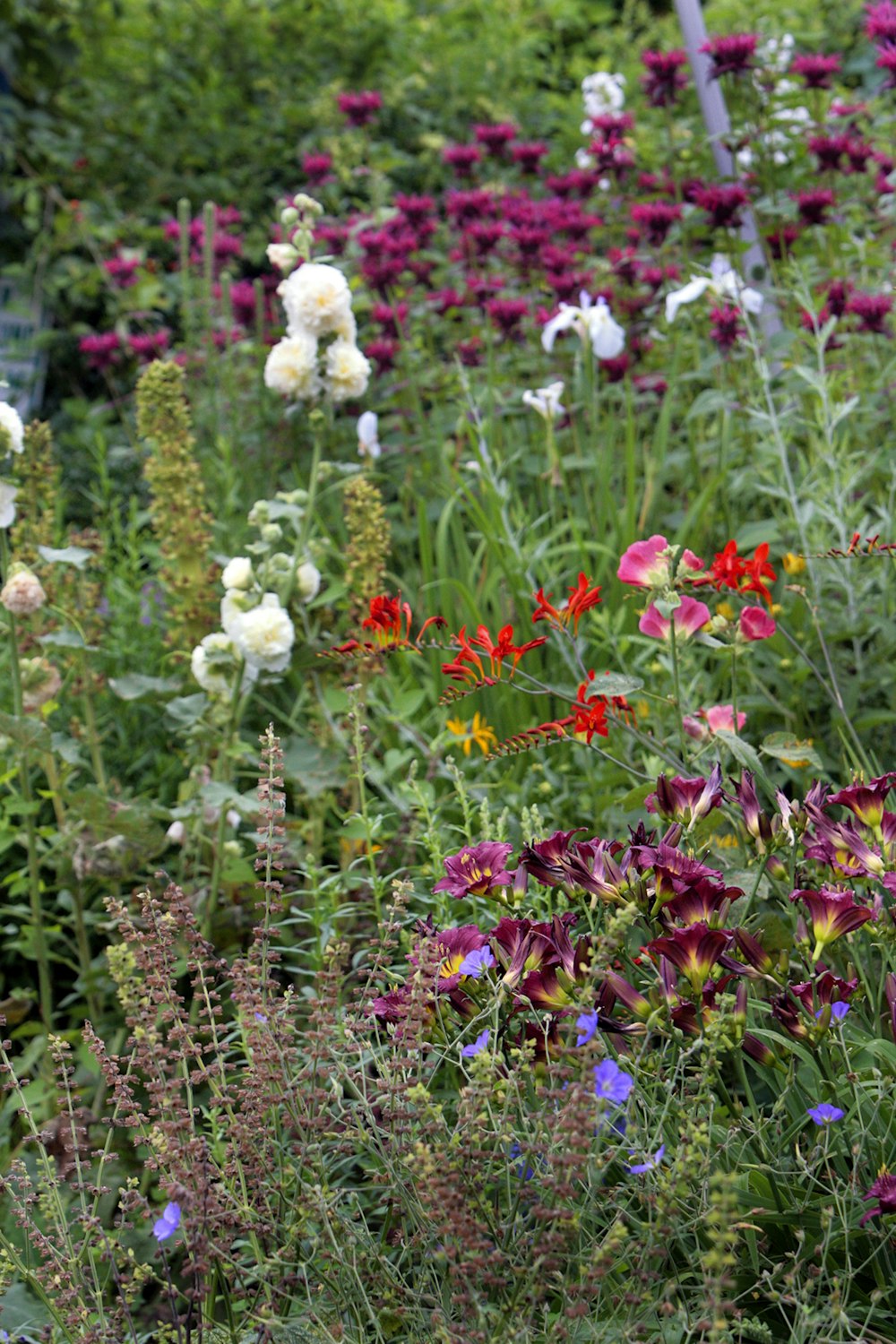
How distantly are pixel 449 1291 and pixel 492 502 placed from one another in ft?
5.75

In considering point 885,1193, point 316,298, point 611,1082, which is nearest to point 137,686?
point 316,298

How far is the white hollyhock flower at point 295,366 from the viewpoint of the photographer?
2.29 metres

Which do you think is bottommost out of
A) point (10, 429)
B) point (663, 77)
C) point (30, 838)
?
point (30, 838)

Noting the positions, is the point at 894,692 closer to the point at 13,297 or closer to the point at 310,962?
the point at 310,962

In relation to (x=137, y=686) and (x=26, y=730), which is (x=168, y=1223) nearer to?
(x=26, y=730)

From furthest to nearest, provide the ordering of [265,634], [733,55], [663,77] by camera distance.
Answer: [663,77], [733,55], [265,634]

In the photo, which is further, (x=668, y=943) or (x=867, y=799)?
(x=867, y=799)

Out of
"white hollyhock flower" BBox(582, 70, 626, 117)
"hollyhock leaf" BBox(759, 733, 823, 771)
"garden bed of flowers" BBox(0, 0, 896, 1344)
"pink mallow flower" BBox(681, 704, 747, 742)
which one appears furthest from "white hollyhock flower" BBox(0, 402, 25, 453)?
"white hollyhock flower" BBox(582, 70, 626, 117)

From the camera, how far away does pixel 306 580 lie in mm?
2258

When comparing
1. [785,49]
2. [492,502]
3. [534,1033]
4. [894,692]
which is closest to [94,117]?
[785,49]

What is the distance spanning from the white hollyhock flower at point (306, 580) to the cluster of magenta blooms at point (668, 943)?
3.14 ft

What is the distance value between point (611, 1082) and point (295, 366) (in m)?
1.55

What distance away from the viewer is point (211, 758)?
263 cm

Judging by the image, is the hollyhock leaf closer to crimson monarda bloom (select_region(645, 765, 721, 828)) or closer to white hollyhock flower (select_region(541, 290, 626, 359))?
crimson monarda bloom (select_region(645, 765, 721, 828))
